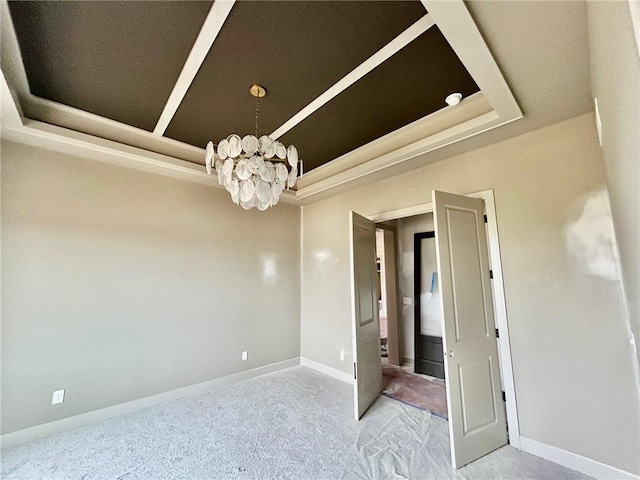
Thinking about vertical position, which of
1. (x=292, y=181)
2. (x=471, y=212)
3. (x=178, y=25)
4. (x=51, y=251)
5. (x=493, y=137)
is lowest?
(x=51, y=251)

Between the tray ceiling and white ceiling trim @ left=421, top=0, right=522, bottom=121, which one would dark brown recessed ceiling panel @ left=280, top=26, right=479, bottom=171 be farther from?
white ceiling trim @ left=421, top=0, right=522, bottom=121

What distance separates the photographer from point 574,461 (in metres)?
2.05

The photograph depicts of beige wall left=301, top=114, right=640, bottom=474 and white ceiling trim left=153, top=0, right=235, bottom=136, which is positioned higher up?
white ceiling trim left=153, top=0, right=235, bottom=136

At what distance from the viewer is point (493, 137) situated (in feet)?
8.33

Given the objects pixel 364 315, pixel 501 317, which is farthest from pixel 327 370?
pixel 501 317

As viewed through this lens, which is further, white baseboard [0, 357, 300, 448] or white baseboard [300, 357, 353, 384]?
white baseboard [300, 357, 353, 384]

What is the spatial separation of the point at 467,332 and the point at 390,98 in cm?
217

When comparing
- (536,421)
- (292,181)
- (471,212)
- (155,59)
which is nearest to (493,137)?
(471,212)

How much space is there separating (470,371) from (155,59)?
3.50 m

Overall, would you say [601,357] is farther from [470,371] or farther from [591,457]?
[470,371]

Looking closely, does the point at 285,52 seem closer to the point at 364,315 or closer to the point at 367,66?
the point at 367,66

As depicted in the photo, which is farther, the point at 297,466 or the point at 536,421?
the point at 536,421

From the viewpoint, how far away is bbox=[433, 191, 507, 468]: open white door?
7.11ft

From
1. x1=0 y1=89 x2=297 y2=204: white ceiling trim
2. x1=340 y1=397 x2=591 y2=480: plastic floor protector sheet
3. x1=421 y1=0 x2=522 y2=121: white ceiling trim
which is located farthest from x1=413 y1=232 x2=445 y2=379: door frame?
x1=0 y1=89 x2=297 y2=204: white ceiling trim
